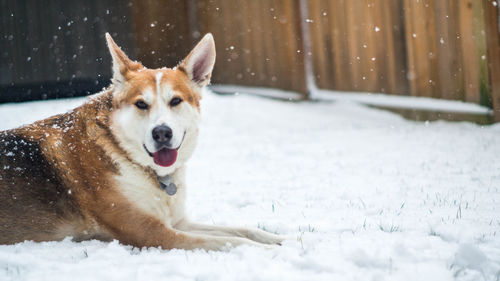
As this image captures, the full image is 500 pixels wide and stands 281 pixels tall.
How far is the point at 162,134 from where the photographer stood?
2859mm

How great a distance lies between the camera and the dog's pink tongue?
2.96 meters

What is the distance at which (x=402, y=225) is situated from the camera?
2938mm

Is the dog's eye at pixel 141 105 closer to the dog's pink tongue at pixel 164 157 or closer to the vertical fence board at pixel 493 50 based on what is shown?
the dog's pink tongue at pixel 164 157

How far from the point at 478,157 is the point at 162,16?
7.95 metres

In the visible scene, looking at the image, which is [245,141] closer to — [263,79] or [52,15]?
[263,79]

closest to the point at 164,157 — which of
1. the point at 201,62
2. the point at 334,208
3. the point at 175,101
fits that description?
the point at 175,101

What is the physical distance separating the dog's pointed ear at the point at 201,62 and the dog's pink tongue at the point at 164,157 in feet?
2.30

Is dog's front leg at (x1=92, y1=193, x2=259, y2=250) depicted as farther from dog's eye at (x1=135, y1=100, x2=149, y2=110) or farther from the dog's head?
dog's eye at (x1=135, y1=100, x2=149, y2=110)

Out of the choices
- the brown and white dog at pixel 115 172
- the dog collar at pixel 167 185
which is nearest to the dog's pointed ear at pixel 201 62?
the brown and white dog at pixel 115 172

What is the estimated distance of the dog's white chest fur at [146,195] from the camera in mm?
2918

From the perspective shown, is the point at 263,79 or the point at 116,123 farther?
the point at 263,79

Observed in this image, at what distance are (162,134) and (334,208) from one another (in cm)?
A: 141

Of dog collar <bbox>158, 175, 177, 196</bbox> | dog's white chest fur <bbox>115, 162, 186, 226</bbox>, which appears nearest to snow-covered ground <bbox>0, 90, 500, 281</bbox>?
dog's white chest fur <bbox>115, 162, 186, 226</bbox>

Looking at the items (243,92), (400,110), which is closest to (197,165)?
→ (400,110)
